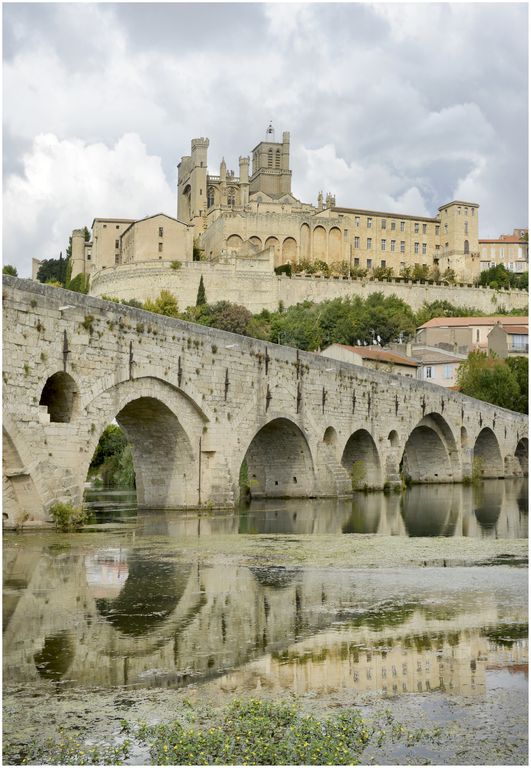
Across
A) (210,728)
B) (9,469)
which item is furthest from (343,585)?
(9,469)

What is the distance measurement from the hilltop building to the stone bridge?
194ft

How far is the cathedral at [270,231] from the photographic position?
9706cm

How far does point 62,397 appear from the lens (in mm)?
18766

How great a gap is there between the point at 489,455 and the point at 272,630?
45030 millimetres

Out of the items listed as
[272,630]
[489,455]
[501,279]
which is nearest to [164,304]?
[489,455]

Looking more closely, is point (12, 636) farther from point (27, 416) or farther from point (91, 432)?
point (91, 432)

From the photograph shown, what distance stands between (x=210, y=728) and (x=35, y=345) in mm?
12285

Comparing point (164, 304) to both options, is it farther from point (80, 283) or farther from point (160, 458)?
point (160, 458)

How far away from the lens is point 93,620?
32.2 feet

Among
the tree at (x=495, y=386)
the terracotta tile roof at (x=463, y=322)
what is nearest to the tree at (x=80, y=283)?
the terracotta tile roof at (x=463, y=322)

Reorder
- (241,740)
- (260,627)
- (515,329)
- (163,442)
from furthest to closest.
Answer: (515,329) < (163,442) < (260,627) < (241,740)

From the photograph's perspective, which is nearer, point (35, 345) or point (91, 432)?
point (35, 345)

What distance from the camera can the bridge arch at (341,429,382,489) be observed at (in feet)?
117

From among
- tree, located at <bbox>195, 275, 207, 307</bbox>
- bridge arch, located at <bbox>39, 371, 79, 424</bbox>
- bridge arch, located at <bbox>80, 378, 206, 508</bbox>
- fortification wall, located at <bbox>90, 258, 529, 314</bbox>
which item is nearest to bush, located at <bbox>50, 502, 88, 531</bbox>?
bridge arch, located at <bbox>39, 371, 79, 424</bbox>
